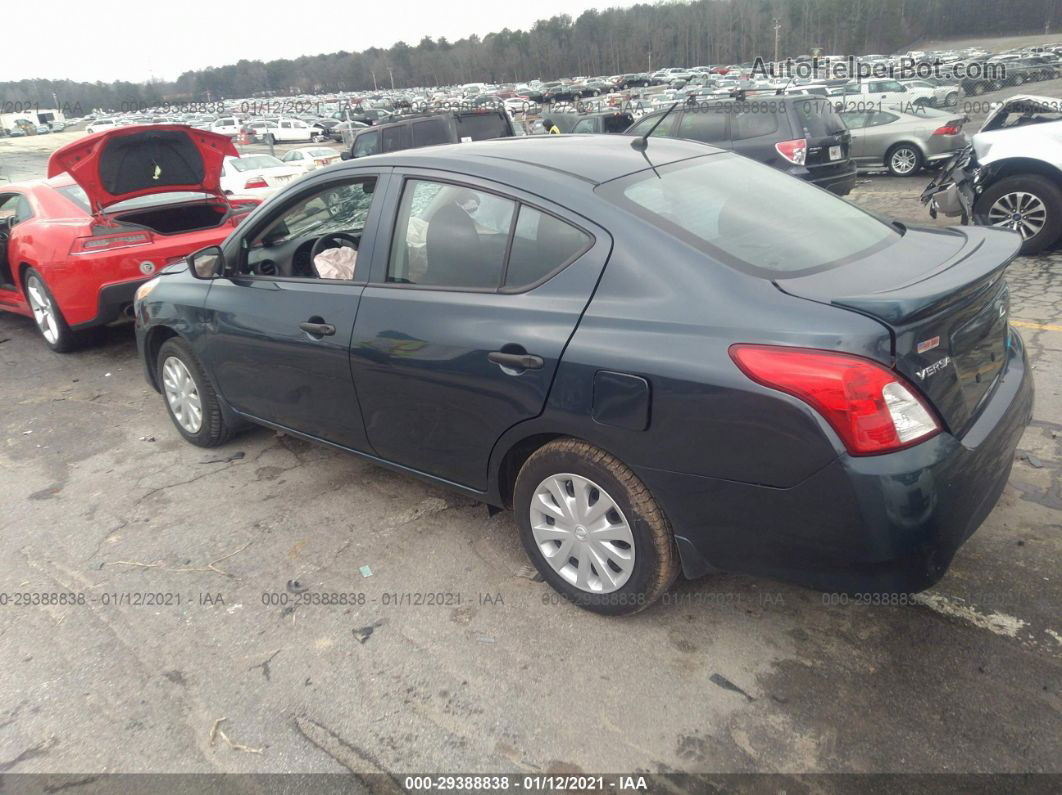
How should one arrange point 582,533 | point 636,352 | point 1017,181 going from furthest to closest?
point 1017,181 → point 582,533 → point 636,352

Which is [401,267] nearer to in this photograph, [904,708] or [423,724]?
[423,724]

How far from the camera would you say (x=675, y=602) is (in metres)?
2.95

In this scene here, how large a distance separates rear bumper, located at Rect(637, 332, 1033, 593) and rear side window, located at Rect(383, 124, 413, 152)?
940 cm

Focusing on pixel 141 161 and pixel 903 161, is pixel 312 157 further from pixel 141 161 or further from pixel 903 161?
pixel 141 161

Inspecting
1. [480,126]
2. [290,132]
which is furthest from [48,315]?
[290,132]

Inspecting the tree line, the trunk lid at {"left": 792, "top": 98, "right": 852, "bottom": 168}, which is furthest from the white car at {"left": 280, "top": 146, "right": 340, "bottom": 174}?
the tree line

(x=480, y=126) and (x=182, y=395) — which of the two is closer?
(x=182, y=395)

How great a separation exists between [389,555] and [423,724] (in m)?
1.05

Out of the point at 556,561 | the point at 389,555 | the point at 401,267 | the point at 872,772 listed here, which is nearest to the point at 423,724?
the point at 556,561

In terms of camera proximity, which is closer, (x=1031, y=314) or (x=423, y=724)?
(x=423, y=724)

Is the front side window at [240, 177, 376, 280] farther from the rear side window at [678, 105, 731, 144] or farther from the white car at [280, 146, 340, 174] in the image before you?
the white car at [280, 146, 340, 174]

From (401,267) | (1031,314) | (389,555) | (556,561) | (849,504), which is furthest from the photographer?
(1031,314)

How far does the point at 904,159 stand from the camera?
14148mm

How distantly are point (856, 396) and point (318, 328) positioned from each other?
226 centimetres
